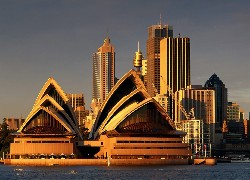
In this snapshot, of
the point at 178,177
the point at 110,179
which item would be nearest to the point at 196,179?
the point at 178,177

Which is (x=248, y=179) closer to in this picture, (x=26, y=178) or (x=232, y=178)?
(x=232, y=178)

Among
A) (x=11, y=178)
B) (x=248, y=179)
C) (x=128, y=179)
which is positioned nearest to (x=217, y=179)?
(x=248, y=179)

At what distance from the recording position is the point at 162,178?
141 metres

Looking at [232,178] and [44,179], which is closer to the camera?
[44,179]

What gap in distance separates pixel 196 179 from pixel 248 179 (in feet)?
38.7

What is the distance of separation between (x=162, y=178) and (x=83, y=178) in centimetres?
1443

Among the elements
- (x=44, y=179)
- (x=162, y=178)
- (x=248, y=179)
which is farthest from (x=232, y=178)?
(x=44, y=179)

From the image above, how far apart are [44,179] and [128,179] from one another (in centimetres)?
1504

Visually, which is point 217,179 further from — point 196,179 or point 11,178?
point 11,178

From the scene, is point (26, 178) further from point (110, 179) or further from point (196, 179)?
point (196, 179)

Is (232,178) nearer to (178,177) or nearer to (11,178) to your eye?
(178,177)

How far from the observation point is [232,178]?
15138 centimetres

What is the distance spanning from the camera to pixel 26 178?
143250mm

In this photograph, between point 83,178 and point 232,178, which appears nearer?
point 83,178
